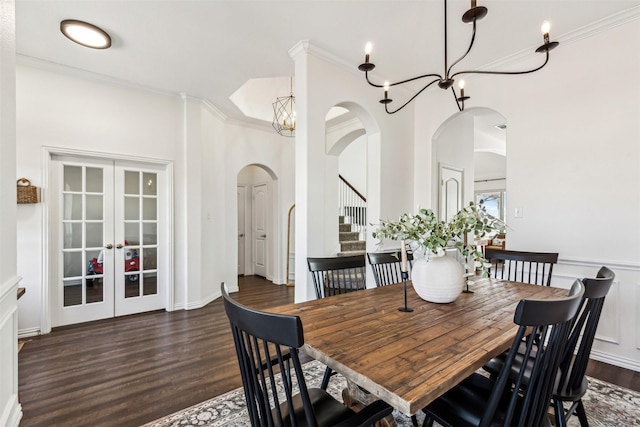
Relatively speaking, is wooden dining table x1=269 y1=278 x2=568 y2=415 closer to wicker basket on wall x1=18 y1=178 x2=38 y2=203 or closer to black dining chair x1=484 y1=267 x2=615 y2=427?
black dining chair x1=484 y1=267 x2=615 y2=427

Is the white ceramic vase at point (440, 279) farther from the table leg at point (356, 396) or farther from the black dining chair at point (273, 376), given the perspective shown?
the black dining chair at point (273, 376)

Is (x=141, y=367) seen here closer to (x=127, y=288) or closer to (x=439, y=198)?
(x=127, y=288)

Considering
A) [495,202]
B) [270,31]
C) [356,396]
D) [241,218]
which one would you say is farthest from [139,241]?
[495,202]

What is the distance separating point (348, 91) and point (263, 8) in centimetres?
120

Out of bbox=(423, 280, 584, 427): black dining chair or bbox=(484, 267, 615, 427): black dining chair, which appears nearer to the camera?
bbox=(423, 280, 584, 427): black dining chair

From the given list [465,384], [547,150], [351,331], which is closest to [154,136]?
[351,331]

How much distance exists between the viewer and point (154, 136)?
4020mm

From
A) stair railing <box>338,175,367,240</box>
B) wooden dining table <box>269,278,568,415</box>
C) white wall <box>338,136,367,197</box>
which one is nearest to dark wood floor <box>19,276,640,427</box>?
wooden dining table <box>269,278,568,415</box>

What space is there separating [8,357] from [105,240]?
2.36 meters

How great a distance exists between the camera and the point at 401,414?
79.3 inches

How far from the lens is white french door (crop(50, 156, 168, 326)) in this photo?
351 cm

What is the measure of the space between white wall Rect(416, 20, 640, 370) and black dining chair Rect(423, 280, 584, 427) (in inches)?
81.5

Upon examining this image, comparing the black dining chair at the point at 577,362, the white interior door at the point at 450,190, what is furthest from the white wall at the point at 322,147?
the black dining chair at the point at 577,362

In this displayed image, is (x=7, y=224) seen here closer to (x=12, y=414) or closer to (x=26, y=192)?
(x=12, y=414)
